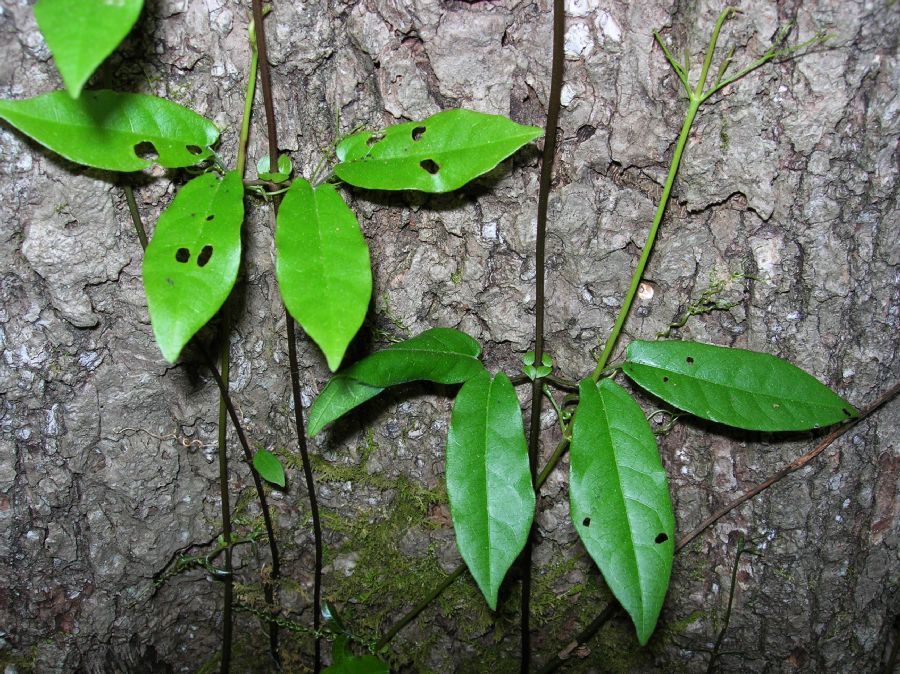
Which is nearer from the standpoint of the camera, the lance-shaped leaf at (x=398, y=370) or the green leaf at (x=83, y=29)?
the green leaf at (x=83, y=29)

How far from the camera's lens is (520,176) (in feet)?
4.39

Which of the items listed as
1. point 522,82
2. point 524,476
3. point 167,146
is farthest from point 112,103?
point 524,476

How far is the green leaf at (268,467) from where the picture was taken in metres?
1.50

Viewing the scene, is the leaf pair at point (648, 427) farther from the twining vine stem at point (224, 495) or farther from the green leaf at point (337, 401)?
the twining vine stem at point (224, 495)

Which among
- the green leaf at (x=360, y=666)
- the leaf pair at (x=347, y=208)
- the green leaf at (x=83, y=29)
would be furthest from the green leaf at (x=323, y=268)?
the green leaf at (x=360, y=666)

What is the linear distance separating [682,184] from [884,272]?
45 cm

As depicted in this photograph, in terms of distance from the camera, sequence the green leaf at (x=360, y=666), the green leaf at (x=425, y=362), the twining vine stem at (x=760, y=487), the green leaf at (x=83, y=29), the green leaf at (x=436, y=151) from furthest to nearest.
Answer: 1. the green leaf at (x=360, y=666)
2. the twining vine stem at (x=760, y=487)
3. the green leaf at (x=425, y=362)
4. the green leaf at (x=436, y=151)
5. the green leaf at (x=83, y=29)

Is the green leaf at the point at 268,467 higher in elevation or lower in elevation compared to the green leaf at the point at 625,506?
higher

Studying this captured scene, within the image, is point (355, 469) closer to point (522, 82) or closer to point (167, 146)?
point (167, 146)

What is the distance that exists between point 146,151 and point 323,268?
17.6 inches

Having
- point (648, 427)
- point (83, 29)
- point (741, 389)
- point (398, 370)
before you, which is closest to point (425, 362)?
point (398, 370)

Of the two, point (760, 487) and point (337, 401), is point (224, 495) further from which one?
point (760, 487)

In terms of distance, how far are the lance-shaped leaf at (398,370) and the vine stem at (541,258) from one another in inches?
6.4

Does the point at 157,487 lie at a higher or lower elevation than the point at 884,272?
lower
